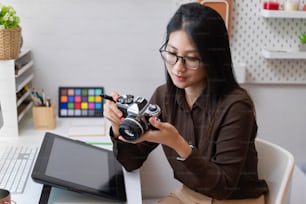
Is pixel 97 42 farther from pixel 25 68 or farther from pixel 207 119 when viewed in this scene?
pixel 207 119

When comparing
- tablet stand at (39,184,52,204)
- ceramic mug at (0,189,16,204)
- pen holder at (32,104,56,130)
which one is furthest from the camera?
pen holder at (32,104,56,130)

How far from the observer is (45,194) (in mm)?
1058

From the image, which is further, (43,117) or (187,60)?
(43,117)

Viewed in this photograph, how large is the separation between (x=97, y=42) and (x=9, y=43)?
1.28ft

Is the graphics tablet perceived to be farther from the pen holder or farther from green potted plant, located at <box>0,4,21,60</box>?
green potted plant, located at <box>0,4,21,60</box>

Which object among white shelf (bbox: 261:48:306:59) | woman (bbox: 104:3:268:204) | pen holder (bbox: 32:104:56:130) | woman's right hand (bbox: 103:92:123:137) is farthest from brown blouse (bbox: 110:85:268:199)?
white shelf (bbox: 261:48:306:59)

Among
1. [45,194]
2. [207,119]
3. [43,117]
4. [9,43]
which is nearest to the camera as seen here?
[45,194]

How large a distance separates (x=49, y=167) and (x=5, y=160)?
0.83ft

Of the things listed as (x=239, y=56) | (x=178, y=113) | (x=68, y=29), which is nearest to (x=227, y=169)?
(x=178, y=113)

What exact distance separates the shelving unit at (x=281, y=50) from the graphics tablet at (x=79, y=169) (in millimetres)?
804

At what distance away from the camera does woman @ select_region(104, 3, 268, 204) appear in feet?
3.58

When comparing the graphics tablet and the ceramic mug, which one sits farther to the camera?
the graphics tablet

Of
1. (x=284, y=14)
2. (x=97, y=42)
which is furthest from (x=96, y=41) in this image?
(x=284, y=14)

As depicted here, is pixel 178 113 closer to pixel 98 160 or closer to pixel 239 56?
pixel 98 160
